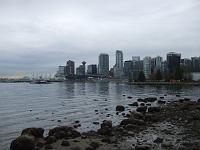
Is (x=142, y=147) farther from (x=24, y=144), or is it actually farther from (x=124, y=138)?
(x=24, y=144)

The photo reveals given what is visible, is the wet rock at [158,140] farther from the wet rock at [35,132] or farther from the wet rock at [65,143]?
the wet rock at [35,132]

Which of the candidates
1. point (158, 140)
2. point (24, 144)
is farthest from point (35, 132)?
point (158, 140)

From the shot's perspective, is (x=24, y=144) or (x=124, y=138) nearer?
(x=24, y=144)

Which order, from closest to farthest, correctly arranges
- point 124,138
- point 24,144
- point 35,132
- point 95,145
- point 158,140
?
point 24,144, point 95,145, point 158,140, point 124,138, point 35,132

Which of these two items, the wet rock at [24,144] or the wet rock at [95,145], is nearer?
the wet rock at [24,144]

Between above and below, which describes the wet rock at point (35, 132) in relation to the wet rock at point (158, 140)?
above

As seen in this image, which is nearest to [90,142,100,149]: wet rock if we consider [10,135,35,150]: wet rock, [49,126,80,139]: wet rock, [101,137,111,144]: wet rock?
[101,137,111,144]: wet rock

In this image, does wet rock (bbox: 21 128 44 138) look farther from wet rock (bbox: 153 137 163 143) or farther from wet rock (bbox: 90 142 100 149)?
wet rock (bbox: 153 137 163 143)

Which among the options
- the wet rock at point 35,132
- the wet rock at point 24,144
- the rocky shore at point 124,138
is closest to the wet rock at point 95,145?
the rocky shore at point 124,138

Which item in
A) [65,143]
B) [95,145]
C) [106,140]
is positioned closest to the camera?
[95,145]

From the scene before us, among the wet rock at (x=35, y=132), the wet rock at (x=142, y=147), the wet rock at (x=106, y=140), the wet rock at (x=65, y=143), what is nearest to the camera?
the wet rock at (x=142, y=147)

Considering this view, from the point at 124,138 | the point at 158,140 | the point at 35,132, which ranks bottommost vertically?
the point at 124,138

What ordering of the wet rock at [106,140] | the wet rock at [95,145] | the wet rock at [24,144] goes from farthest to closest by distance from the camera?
the wet rock at [106,140]
the wet rock at [95,145]
the wet rock at [24,144]

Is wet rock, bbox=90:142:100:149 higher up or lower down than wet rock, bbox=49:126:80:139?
lower down
